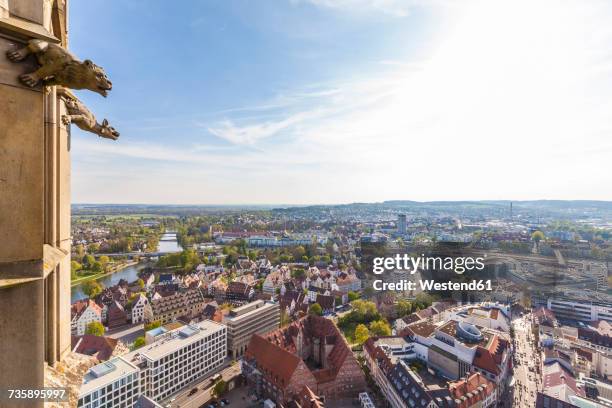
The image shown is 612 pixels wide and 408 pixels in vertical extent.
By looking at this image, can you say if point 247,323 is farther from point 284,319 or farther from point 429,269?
point 429,269

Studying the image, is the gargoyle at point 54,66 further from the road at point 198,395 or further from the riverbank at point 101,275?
the riverbank at point 101,275

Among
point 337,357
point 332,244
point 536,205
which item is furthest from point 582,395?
point 536,205

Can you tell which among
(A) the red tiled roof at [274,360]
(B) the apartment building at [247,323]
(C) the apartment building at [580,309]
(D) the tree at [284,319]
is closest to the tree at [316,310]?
(D) the tree at [284,319]

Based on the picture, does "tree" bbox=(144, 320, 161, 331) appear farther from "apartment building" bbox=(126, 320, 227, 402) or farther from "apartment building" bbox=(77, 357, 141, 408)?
"apartment building" bbox=(77, 357, 141, 408)

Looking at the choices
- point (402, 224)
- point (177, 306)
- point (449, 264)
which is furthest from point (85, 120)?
point (402, 224)

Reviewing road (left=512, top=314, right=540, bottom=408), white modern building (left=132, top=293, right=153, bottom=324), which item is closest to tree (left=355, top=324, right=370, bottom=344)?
road (left=512, top=314, right=540, bottom=408)
